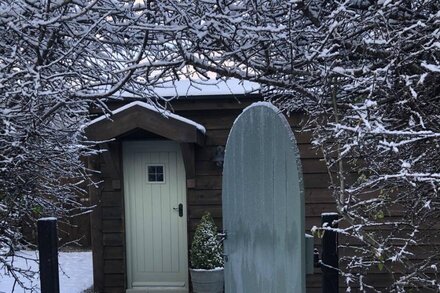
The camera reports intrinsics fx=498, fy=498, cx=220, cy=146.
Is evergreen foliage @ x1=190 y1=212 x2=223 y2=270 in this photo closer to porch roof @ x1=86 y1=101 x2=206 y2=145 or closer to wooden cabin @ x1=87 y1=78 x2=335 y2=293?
wooden cabin @ x1=87 y1=78 x2=335 y2=293

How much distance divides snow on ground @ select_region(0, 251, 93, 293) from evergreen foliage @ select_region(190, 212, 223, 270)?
5.07ft

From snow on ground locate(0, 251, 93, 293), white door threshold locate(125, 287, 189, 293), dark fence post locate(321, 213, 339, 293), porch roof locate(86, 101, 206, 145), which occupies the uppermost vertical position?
porch roof locate(86, 101, 206, 145)

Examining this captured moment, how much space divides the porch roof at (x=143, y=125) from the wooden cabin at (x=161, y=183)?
1cm

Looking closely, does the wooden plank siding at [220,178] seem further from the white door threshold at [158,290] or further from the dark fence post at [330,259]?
the dark fence post at [330,259]

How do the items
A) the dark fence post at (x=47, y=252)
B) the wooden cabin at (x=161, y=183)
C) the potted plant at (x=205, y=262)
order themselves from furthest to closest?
the potted plant at (x=205, y=262) → the wooden cabin at (x=161, y=183) → the dark fence post at (x=47, y=252)

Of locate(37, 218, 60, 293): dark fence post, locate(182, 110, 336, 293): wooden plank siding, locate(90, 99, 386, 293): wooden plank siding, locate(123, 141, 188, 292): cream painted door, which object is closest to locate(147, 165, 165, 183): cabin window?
locate(123, 141, 188, 292): cream painted door

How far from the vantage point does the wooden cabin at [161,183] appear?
5875 millimetres

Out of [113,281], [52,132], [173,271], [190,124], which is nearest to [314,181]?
[190,124]

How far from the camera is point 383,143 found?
178cm

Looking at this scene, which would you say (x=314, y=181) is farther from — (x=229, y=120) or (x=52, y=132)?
(x=52, y=132)

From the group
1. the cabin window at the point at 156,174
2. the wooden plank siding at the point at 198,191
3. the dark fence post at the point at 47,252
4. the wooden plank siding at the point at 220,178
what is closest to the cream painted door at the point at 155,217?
the cabin window at the point at 156,174

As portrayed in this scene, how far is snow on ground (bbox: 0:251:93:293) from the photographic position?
22.9ft

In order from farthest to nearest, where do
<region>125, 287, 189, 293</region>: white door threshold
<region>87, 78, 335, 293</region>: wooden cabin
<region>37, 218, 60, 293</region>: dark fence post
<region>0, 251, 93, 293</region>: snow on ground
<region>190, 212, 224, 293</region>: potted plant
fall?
<region>0, 251, 93, 293</region>: snow on ground
<region>125, 287, 189, 293</region>: white door threshold
<region>190, 212, 224, 293</region>: potted plant
<region>87, 78, 335, 293</region>: wooden cabin
<region>37, 218, 60, 293</region>: dark fence post

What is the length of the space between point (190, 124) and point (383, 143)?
4.06 meters
